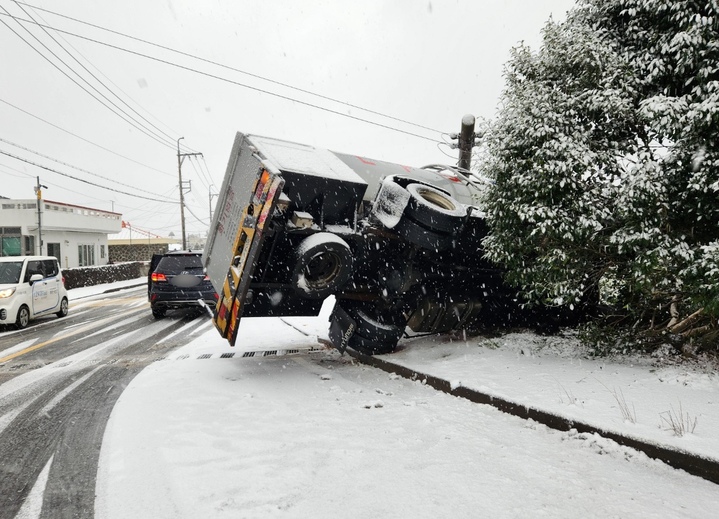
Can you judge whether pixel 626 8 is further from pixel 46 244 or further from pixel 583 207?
pixel 46 244

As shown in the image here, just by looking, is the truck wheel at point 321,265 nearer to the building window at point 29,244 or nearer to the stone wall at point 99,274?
the stone wall at point 99,274

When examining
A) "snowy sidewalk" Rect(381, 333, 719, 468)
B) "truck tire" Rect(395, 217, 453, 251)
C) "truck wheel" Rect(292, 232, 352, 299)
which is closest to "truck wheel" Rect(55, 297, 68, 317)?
"truck wheel" Rect(292, 232, 352, 299)

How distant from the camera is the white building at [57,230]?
30.8m

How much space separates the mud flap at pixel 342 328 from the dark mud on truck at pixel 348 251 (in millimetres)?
15

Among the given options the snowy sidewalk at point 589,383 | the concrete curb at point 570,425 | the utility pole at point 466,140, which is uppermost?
the utility pole at point 466,140

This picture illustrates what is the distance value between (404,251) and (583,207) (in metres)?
2.21

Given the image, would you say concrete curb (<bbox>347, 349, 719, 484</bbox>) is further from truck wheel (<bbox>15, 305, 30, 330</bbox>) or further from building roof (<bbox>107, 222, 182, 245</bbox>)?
building roof (<bbox>107, 222, 182, 245</bbox>)

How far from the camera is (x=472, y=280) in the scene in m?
6.45

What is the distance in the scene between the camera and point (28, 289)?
10.8m

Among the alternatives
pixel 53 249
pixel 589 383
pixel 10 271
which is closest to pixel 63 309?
pixel 10 271

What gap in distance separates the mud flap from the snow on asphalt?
1.60ft

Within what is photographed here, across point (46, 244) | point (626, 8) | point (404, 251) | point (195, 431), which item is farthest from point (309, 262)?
point (46, 244)

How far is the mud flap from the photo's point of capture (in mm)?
5926

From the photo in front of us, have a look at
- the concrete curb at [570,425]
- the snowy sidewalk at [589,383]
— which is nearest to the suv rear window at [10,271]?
the snowy sidewalk at [589,383]
